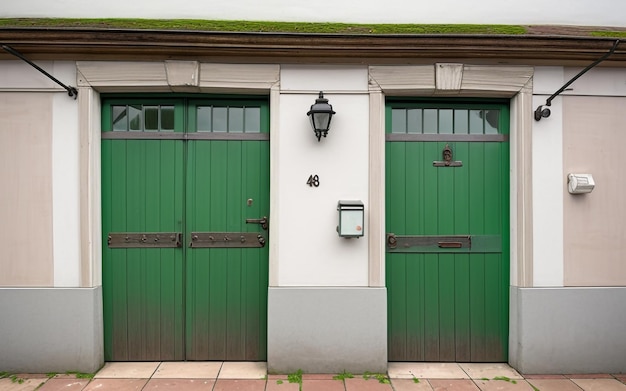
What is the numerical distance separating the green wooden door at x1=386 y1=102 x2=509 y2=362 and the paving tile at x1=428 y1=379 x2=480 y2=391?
1.12 ft

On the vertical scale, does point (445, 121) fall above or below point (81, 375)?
above

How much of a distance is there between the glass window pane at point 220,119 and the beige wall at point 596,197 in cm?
338

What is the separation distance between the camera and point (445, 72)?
3402 mm

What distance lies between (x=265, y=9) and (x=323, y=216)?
→ 83.5 inches

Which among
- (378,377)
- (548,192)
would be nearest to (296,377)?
(378,377)

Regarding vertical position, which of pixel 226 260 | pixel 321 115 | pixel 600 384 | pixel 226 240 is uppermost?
pixel 321 115

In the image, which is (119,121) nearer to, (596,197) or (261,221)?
(261,221)

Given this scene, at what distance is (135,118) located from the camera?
3.60 m

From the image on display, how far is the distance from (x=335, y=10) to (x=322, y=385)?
358 centimetres

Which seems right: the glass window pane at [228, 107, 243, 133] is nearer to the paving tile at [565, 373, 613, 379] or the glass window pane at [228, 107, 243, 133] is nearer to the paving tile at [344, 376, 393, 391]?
the paving tile at [344, 376, 393, 391]

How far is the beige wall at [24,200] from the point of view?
3354 millimetres

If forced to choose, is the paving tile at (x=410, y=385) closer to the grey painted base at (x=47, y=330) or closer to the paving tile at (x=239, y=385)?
the paving tile at (x=239, y=385)

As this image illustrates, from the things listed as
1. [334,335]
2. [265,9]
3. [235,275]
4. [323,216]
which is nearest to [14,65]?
[265,9]

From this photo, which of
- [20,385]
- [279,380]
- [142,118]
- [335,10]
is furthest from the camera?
[142,118]
